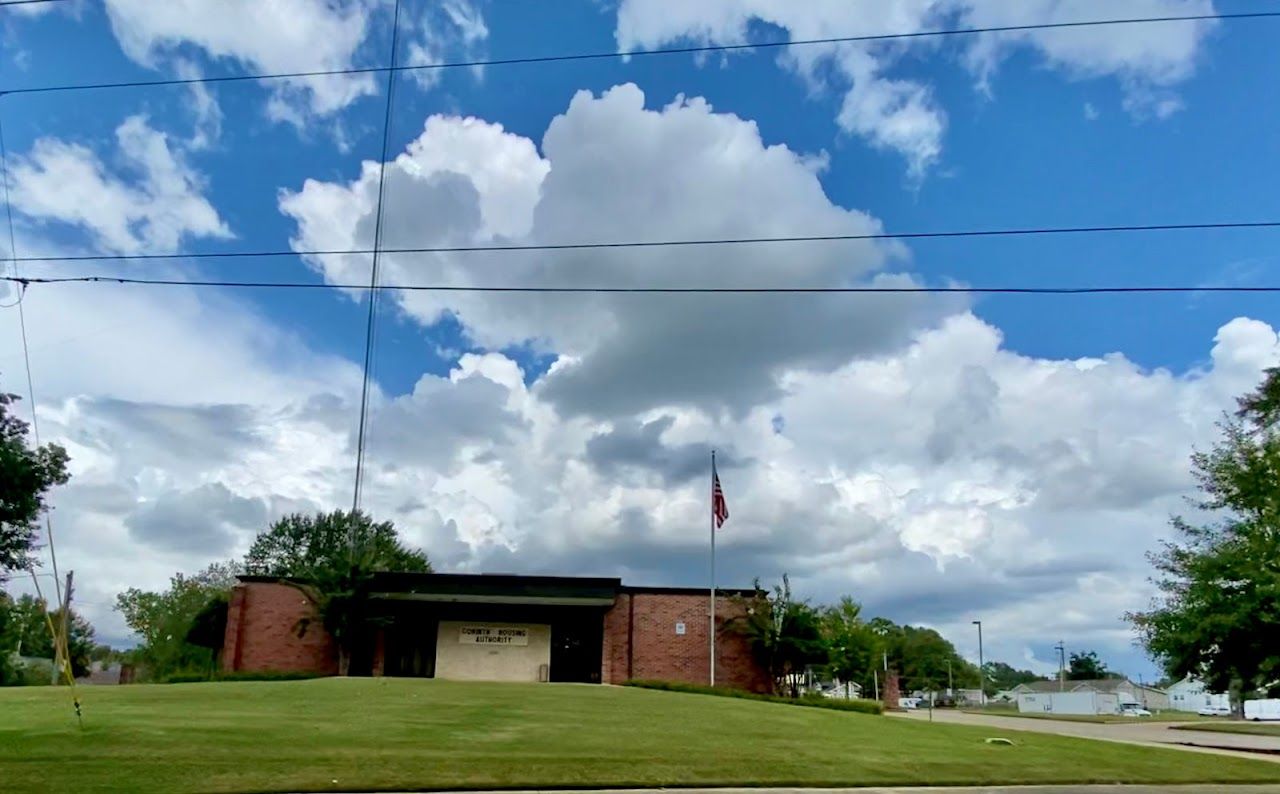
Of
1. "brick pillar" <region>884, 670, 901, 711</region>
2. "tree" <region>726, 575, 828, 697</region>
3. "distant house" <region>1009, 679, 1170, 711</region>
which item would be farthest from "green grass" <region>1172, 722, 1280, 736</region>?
"distant house" <region>1009, 679, 1170, 711</region>

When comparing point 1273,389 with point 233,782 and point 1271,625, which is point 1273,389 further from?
point 233,782

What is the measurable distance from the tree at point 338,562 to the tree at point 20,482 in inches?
363

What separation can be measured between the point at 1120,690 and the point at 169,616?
95666 millimetres

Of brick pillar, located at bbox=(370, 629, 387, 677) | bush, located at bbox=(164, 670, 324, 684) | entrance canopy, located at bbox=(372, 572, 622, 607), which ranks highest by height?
entrance canopy, located at bbox=(372, 572, 622, 607)

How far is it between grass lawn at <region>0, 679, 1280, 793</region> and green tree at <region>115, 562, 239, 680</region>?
4866cm

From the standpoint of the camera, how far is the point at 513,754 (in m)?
15.1

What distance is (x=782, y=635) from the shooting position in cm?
3597

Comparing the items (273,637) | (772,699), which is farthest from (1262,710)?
(273,637)

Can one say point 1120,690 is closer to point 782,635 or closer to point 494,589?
point 782,635

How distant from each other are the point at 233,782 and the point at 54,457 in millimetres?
30528

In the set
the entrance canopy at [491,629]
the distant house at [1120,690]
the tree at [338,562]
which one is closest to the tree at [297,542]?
the tree at [338,562]

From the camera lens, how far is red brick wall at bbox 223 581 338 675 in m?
37.6

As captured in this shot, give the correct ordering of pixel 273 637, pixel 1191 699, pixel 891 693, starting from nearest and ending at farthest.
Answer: pixel 273 637 → pixel 891 693 → pixel 1191 699

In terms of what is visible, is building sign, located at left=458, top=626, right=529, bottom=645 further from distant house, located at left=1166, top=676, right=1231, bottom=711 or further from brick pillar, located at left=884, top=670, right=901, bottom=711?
distant house, located at left=1166, top=676, right=1231, bottom=711
